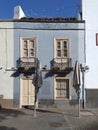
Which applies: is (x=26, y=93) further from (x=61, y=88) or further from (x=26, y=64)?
(x=61, y=88)

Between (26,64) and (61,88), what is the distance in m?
2.93

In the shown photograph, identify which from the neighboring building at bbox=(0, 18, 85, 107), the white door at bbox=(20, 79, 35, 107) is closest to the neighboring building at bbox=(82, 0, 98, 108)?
the neighboring building at bbox=(0, 18, 85, 107)

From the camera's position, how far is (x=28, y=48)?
88.8 feet

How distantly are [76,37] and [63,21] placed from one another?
141 centimetres

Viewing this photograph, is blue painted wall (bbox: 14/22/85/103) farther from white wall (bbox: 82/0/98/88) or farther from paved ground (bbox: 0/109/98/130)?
paved ground (bbox: 0/109/98/130)

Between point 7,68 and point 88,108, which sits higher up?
point 7,68

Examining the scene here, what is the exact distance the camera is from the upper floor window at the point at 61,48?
27094mm

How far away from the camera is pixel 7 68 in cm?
2705

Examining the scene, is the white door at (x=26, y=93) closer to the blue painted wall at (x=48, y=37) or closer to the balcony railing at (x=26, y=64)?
the blue painted wall at (x=48, y=37)

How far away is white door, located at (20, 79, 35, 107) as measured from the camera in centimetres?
2711

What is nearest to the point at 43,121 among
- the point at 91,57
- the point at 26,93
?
the point at 26,93

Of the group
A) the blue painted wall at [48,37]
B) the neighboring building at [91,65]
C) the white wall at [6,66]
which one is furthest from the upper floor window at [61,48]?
the white wall at [6,66]

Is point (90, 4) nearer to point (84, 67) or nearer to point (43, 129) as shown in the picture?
point (84, 67)

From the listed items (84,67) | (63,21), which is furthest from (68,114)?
(63,21)
